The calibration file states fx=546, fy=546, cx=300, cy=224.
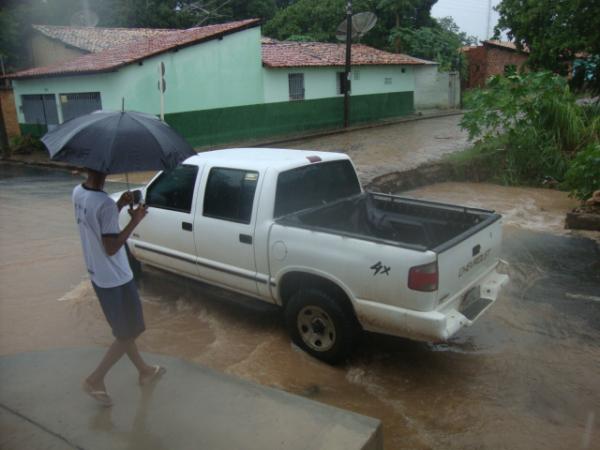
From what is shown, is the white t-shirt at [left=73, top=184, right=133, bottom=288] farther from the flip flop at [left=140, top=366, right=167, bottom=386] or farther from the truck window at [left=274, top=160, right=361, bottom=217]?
the truck window at [left=274, top=160, right=361, bottom=217]

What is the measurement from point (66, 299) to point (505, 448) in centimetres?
478

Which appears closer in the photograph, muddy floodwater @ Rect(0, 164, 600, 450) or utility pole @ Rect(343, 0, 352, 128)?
muddy floodwater @ Rect(0, 164, 600, 450)

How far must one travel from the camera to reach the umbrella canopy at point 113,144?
3312 mm

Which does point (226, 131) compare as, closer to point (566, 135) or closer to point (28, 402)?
point (566, 135)

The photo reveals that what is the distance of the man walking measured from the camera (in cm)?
337

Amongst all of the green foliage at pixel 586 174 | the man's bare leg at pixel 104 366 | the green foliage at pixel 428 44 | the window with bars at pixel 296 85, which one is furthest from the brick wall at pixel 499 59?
the man's bare leg at pixel 104 366

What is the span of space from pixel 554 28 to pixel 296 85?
9.87m

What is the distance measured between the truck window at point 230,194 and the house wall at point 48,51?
64.8 ft

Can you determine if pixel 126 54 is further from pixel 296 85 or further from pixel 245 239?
pixel 245 239

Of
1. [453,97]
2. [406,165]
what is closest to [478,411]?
[406,165]

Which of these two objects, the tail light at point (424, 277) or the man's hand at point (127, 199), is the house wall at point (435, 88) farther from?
the man's hand at point (127, 199)

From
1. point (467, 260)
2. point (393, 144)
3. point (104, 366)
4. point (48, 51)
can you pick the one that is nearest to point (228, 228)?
point (104, 366)

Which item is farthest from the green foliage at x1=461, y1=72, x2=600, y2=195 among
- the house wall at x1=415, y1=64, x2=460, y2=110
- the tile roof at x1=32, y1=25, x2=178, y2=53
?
the house wall at x1=415, y1=64, x2=460, y2=110

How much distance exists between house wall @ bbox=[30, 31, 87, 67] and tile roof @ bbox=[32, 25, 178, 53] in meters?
0.32
